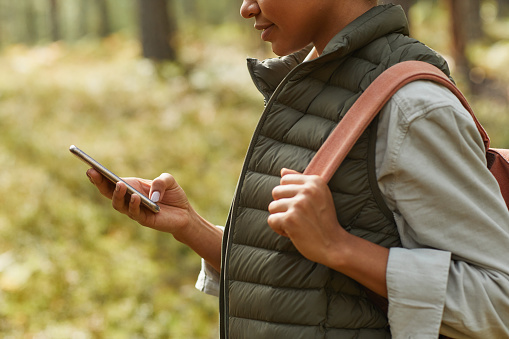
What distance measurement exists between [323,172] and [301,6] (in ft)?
1.42

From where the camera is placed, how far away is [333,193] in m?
1.45

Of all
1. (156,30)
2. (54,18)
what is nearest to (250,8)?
(156,30)

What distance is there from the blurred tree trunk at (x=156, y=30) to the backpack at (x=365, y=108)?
9971mm

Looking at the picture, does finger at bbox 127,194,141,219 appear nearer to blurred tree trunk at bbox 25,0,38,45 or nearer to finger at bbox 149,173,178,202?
finger at bbox 149,173,178,202

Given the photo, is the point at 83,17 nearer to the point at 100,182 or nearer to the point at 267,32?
the point at 100,182

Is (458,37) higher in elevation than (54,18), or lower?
lower

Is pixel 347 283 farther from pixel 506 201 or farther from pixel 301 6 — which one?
pixel 301 6

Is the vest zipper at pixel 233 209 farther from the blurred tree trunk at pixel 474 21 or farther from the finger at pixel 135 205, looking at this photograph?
the blurred tree trunk at pixel 474 21

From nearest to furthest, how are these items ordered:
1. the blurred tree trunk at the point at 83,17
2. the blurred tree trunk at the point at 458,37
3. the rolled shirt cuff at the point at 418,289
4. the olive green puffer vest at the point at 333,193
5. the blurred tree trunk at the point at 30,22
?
the rolled shirt cuff at the point at 418,289
the olive green puffer vest at the point at 333,193
the blurred tree trunk at the point at 458,37
the blurred tree trunk at the point at 83,17
the blurred tree trunk at the point at 30,22

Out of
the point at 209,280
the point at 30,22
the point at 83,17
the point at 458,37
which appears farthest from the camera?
the point at 30,22

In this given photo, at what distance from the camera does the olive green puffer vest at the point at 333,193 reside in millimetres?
1447

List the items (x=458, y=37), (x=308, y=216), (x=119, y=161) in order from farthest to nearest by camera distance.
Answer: (x=458, y=37)
(x=119, y=161)
(x=308, y=216)

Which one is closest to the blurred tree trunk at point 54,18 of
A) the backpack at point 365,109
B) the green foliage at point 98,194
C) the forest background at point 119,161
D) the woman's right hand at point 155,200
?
the forest background at point 119,161

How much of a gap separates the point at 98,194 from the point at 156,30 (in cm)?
522
